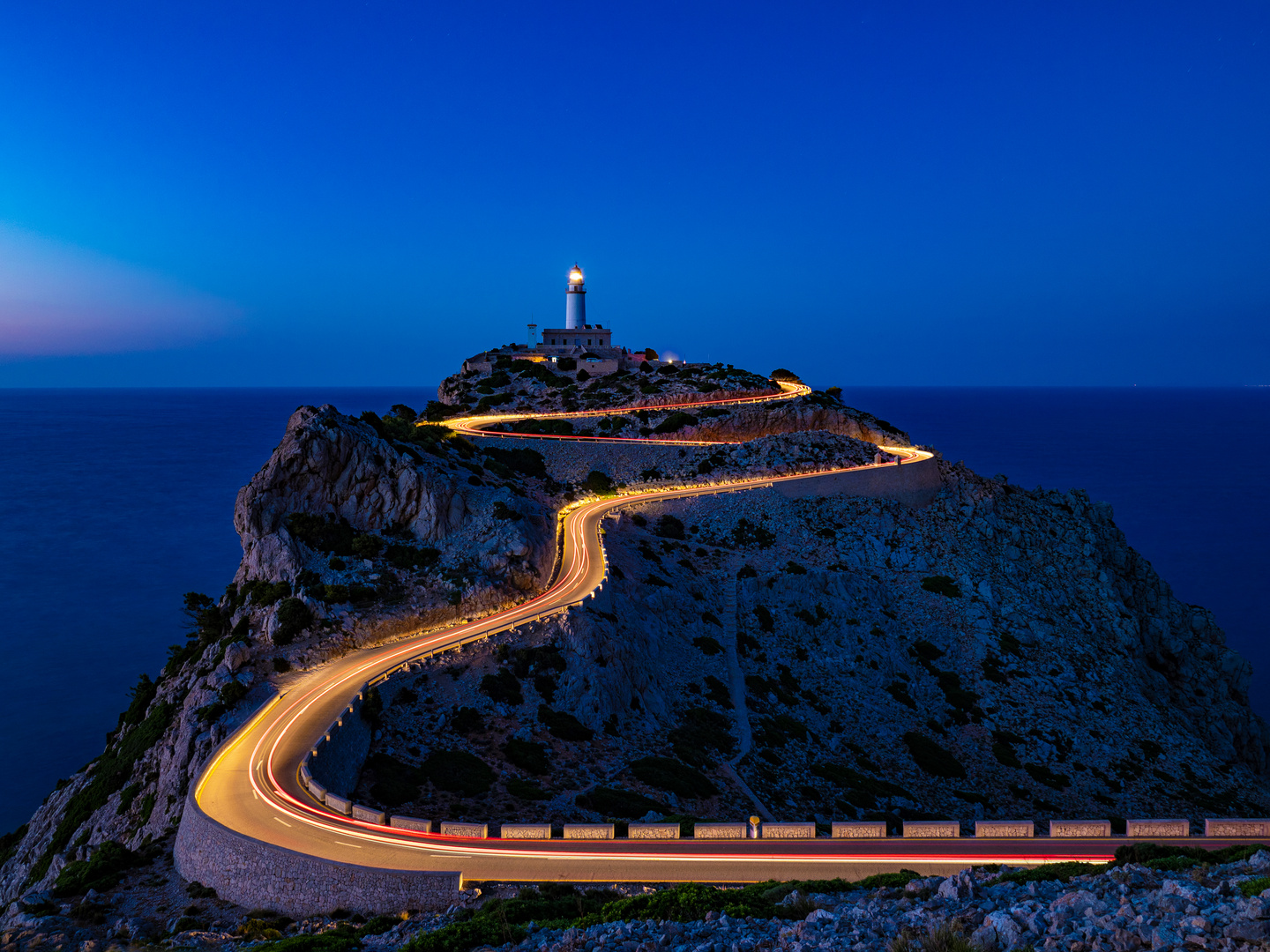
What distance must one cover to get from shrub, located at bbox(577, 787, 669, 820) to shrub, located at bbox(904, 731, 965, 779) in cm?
1955

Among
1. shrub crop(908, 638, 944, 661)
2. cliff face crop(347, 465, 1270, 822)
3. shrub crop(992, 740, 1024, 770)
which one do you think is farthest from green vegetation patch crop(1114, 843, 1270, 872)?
shrub crop(908, 638, 944, 661)

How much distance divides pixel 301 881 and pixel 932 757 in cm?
3454

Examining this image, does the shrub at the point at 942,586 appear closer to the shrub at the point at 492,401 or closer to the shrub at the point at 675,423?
the shrub at the point at 675,423

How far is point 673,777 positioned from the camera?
3256 cm

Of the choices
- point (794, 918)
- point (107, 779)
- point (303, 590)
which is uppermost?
point (303, 590)

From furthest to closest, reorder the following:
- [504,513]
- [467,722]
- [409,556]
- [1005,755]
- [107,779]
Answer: [504,513]
[409,556]
[1005,755]
[107,779]
[467,722]

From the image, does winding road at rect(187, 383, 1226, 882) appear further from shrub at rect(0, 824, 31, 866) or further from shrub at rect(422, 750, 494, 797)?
shrub at rect(0, 824, 31, 866)

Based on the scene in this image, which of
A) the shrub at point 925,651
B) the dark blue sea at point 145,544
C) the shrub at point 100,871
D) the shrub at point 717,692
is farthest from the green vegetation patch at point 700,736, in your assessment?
the dark blue sea at point 145,544

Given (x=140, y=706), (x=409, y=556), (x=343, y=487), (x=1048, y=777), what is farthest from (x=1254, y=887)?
(x=140, y=706)

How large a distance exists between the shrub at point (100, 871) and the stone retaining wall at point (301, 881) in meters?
2.98

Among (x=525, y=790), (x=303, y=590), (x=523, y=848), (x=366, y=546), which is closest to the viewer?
(x=523, y=848)

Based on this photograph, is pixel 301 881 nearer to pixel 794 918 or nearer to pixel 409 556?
pixel 794 918

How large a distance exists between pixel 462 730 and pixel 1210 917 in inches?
1063

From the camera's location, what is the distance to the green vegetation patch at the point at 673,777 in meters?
31.8
